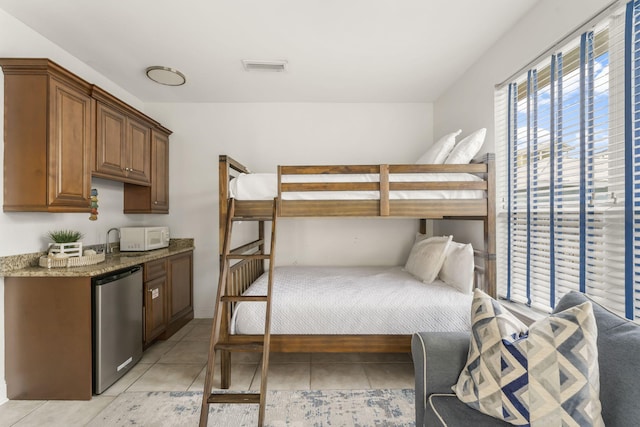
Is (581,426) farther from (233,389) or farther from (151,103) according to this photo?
(151,103)

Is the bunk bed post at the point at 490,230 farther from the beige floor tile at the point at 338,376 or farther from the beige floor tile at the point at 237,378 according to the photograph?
the beige floor tile at the point at 237,378

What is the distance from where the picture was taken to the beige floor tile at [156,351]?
96.0 inches

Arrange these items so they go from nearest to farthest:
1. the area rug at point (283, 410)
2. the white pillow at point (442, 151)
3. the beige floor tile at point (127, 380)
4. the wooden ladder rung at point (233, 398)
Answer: the wooden ladder rung at point (233, 398) → the area rug at point (283, 410) → the beige floor tile at point (127, 380) → the white pillow at point (442, 151)

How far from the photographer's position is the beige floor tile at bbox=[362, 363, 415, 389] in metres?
2.06

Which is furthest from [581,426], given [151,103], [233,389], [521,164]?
[151,103]

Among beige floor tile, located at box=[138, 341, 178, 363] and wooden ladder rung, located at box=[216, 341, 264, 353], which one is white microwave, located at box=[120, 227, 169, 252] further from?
wooden ladder rung, located at box=[216, 341, 264, 353]

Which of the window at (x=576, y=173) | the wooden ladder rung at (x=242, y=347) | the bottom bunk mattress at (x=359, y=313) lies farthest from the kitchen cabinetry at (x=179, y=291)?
the window at (x=576, y=173)

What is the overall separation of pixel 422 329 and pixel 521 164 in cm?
140

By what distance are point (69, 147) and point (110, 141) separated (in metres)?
0.44

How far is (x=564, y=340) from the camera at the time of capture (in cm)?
96

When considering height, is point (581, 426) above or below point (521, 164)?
below

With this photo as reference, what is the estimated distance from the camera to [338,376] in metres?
2.17

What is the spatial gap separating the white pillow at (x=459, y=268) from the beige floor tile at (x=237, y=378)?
1741 millimetres

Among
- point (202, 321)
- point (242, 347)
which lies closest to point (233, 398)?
point (242, 347)
